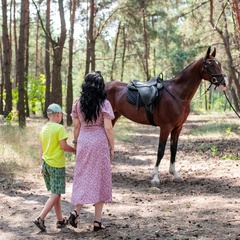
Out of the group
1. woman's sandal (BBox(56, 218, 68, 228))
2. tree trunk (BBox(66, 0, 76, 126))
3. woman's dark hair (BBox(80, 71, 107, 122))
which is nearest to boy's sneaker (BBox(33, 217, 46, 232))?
woman's sandal (BBox(56, 218, 68, 228))

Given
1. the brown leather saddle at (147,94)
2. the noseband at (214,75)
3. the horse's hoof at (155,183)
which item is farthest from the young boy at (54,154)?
the noseband at (214,75)

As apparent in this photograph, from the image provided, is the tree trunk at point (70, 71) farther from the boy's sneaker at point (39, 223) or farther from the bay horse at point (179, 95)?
the boy's sneaker at point (39, 223)

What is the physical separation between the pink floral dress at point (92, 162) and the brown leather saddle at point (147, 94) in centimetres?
361

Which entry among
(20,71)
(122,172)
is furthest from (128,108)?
(20,71)

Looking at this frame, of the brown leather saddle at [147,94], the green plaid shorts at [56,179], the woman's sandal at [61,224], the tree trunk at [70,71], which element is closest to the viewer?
the green plaid shorts at [56,179]

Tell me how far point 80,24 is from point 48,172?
21654mm

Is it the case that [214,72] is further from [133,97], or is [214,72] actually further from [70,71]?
[70,71]

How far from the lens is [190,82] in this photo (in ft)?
27.9

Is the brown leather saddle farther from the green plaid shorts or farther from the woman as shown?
the green plaid shorts

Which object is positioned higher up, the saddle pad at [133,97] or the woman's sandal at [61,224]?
the saddle pad at [133,97]

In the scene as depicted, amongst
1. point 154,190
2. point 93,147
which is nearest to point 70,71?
point 154,190

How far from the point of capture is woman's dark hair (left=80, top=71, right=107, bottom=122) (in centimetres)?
503

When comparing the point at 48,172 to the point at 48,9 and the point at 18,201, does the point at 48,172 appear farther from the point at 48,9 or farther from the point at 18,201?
the point at 48,9

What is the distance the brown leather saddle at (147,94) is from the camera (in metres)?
8.62
